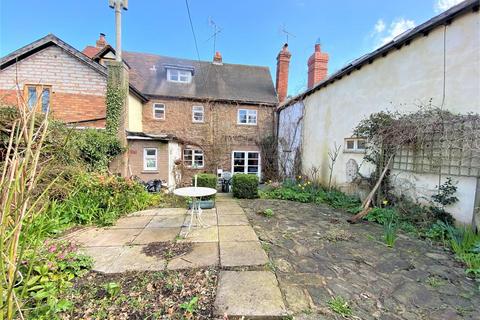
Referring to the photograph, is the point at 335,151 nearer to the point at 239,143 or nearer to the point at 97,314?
the point at 239,143

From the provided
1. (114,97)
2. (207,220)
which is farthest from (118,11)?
(207,220)

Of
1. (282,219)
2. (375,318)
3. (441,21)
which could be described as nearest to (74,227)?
(282,219)

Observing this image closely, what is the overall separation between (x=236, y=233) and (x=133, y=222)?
2541mm

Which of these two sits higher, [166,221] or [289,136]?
[289,136]

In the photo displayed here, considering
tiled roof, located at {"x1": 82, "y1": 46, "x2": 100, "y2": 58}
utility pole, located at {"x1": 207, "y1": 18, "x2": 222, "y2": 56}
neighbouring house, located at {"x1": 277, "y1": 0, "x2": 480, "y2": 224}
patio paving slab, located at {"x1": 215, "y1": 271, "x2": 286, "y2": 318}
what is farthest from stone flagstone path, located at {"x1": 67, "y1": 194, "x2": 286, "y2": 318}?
tiled roof, located at {"x1": 82, "y1": 46, "x2": 100, "y2": 58}

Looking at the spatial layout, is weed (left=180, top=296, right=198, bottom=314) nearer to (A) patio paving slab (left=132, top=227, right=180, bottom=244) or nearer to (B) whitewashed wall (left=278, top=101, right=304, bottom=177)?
(A) patio paving slab (left=132, top=227, right=180, bottom=244)

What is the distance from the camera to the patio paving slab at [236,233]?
13.5 ft

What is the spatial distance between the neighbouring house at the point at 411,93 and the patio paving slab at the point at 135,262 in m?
5.79

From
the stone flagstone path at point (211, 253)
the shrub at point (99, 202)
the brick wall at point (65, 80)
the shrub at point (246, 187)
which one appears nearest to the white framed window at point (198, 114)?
the brick wall at point (65, 80)

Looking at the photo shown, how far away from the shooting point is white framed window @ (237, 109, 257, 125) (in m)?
13.9

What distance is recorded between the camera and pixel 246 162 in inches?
551

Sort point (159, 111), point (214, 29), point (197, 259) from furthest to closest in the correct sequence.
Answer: point (159, 111)
point (214, 29)
point (197, 259)

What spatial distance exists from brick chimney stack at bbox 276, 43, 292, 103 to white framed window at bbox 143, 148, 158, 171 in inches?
362

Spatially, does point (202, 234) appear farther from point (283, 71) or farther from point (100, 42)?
point (100, 42)
